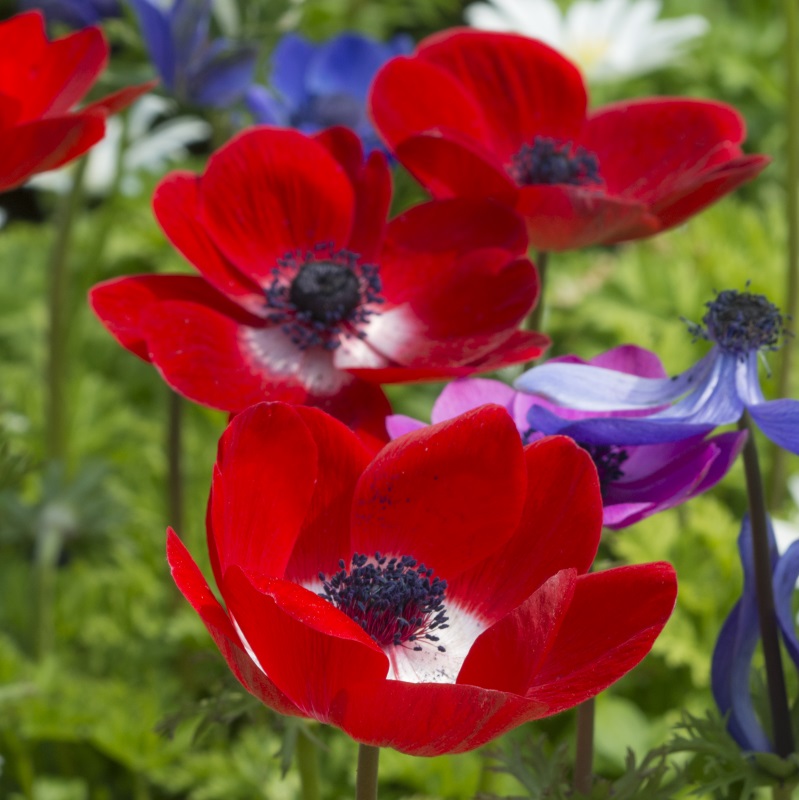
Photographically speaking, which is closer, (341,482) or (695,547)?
(341,482)

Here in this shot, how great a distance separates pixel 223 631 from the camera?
1.77 feet

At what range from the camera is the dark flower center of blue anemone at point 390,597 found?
64 cm

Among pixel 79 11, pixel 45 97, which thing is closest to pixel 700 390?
pixel 45 97

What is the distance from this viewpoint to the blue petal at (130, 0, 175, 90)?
1192mm

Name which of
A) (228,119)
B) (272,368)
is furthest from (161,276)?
(228,119)

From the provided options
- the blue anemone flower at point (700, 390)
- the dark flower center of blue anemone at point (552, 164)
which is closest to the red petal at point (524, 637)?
the blue anemone flower at point (700, 390)

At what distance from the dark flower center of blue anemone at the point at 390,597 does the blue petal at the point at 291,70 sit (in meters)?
0.84

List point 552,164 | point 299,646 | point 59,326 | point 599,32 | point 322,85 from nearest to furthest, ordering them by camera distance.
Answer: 1. point 299,646
2. point 552,164
3. point 59,326
4. point 322,85
5. point 599,32

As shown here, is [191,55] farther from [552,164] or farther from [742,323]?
[742,323]

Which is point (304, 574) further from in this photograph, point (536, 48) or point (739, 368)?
point (536, 48)

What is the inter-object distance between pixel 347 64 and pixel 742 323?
93 cm

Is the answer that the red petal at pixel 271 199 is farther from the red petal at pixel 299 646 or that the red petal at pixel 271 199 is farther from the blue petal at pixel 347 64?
the blue petal at pixel 347 64

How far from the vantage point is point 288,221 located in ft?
2.83

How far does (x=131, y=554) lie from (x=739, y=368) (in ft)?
3.37
